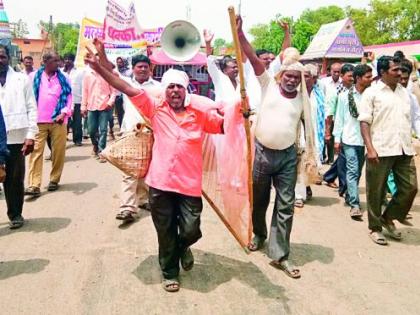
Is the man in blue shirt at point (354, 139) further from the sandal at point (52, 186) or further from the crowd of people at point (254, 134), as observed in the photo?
the sandal at point (52, 186)

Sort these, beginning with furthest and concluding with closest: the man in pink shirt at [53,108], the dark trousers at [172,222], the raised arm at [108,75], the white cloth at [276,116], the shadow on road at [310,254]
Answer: the man in pink shirt at [53,108] → the shadow on road at [310,254] → the white cloth at [276,116] → the dark trousers at [172,222] → the raised arm at [108,75]

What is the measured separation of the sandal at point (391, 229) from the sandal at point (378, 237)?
175 millimetres

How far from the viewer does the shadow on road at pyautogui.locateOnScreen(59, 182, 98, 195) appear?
22.3ft

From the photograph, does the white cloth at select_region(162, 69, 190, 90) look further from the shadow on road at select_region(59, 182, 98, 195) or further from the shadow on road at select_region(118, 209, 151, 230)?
the shadow on road at select_region(59, 182, 98, 195)

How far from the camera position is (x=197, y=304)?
11.5 ft

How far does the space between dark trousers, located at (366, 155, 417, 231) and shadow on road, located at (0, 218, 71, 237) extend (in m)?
3.28

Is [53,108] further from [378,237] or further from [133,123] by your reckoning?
[378,237]

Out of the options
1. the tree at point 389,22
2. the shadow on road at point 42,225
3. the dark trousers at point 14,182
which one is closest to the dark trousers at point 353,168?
the shadow on road at point 42,225

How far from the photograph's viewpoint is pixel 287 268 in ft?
13.3

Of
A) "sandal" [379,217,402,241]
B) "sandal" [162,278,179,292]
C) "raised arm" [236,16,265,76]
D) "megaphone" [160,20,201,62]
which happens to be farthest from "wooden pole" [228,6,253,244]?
"megaphone" [160,20,201,62]

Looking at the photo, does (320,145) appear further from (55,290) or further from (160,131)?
(55,290)

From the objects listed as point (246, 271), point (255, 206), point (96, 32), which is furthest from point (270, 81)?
point (96, 32)

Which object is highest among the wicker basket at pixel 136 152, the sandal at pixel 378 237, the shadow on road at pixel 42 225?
the wicker basket at pixel 136 152

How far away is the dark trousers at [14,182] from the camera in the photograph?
5156 millimetres
